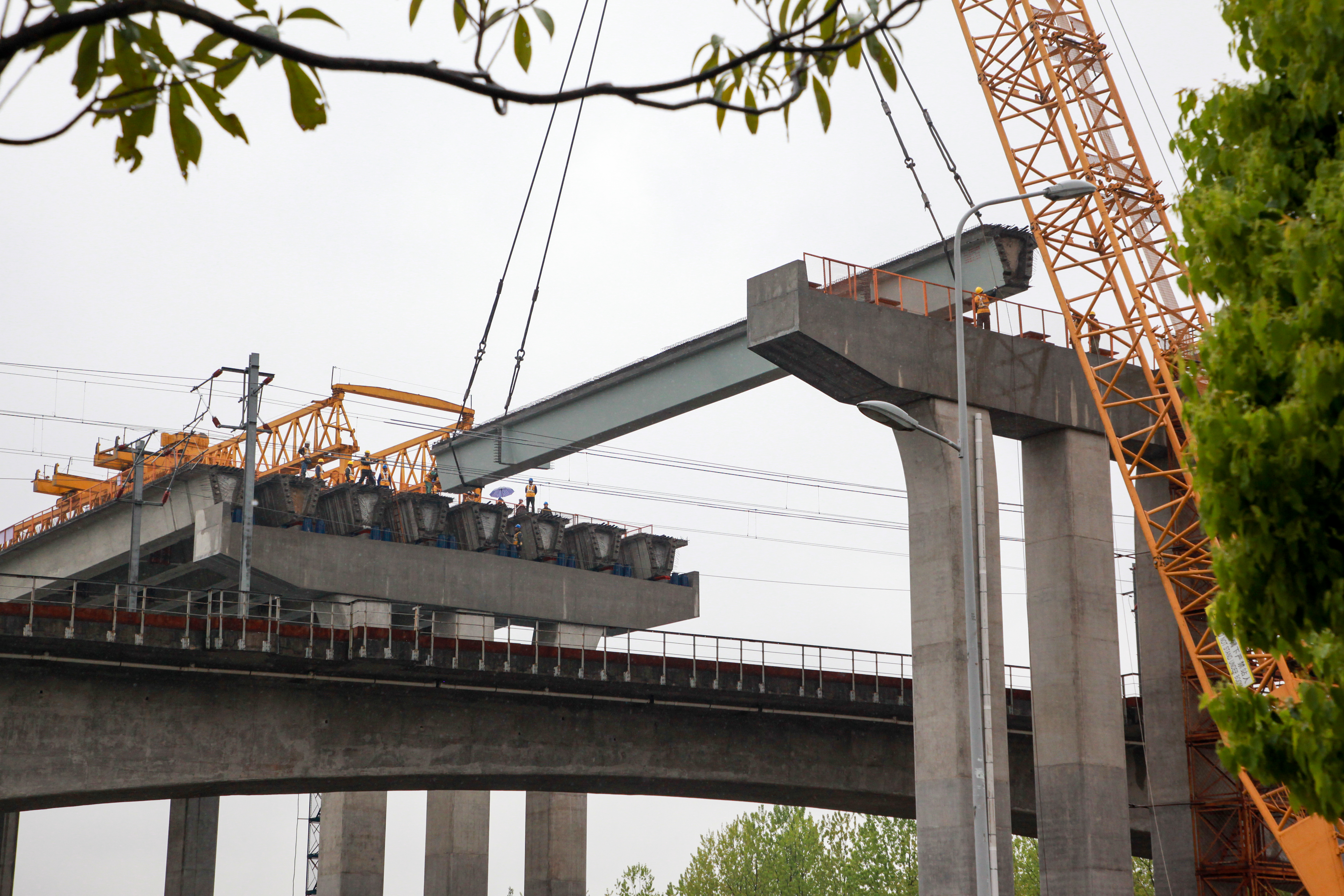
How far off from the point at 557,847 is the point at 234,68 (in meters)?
56.5

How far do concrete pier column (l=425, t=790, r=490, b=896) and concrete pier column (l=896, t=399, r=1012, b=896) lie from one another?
86.8ft

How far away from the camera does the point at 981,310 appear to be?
3925 centimetres

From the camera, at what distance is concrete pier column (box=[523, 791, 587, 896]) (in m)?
58.8

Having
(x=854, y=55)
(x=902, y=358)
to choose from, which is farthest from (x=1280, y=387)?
(x=902, y=358)

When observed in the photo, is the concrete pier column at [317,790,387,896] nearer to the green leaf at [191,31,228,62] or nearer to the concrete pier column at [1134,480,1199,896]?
the concrete pier column at [1134,480,1199,896]

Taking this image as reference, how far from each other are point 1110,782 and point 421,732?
17.3 meters

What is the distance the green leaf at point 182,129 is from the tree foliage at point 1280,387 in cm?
706

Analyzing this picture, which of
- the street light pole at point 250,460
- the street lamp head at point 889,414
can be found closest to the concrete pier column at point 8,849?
the street light pole at point 250,460

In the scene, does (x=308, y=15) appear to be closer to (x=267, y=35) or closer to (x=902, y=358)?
(x=267, y=35)

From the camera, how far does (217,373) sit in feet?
177

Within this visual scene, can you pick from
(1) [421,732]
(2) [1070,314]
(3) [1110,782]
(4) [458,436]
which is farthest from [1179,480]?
(4) [458,436]

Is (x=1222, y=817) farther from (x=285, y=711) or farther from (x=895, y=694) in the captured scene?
(x=285, y=711)

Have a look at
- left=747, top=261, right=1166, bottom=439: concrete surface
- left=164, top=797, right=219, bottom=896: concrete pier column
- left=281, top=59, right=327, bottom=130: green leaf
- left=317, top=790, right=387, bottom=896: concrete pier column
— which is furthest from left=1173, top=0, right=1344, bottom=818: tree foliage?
left=164, top=797, right=219, bottom=896: concrete pier column

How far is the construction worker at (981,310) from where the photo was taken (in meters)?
39.0
